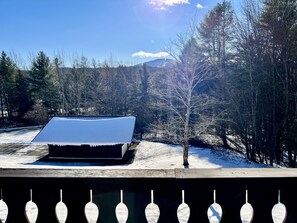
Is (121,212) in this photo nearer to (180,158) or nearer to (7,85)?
(180,158)

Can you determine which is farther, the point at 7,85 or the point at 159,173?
the point at 7,85

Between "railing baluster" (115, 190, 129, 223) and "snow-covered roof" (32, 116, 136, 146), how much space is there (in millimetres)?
14202

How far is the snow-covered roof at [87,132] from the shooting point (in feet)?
51.3

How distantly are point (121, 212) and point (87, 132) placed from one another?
15836 mm

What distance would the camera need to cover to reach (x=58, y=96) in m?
28.0

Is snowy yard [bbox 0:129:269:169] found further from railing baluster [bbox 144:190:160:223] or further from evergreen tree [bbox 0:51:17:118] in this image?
railing baluster [bbox 144:190:160:223]

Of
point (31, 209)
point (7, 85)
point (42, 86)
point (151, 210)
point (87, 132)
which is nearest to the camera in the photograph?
point (151, 210)

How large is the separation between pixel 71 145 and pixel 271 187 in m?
15.5

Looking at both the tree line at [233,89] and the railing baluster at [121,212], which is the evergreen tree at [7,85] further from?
the railing baluster at [121,212]

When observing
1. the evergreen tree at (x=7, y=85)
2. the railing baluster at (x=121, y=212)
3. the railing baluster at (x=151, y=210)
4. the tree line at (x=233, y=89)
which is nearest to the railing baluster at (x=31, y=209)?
the railing baluster at (x=121, y=212)

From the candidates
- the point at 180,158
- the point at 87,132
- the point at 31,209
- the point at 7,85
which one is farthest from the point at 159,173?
the point at 7,85

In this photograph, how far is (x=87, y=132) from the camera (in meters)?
16.7

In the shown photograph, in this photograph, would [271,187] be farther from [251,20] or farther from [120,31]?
[120,31]

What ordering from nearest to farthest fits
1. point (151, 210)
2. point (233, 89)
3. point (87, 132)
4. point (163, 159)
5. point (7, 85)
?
point (151, 210)
point (163, 159)
point (233, 89)
point (87, 132)
point (7, 85)
